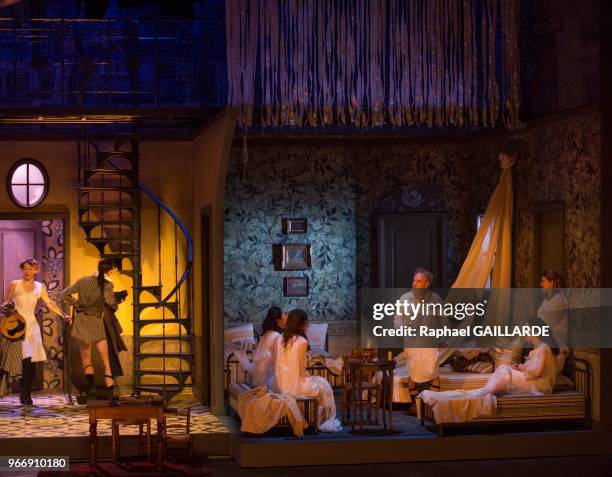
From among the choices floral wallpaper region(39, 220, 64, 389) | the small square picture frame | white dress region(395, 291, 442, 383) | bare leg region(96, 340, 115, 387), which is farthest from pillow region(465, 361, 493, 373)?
floral wallpaper region(39, 220, 64, 389)

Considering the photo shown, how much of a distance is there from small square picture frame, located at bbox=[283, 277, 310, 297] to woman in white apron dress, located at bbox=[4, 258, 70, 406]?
9.42 ft

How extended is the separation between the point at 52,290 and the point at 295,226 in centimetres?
296

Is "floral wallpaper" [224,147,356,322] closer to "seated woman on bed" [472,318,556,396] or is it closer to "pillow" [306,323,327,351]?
"pillow" [306,323,327,351]

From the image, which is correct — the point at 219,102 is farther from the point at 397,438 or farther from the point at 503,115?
the point at 397,438

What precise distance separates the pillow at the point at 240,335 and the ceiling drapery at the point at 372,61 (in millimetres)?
2909

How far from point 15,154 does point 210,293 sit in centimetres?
299

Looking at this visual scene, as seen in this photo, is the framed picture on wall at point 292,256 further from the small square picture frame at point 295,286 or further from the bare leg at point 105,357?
the bare leg at point 105,357

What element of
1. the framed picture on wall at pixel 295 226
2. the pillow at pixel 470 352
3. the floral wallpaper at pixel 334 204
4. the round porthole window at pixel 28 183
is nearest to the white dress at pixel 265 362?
the pillow at pixel 470 352

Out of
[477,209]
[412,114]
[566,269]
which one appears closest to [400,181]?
[477,209]

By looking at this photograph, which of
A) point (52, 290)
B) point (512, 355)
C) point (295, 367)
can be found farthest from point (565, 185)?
point (52, 290)

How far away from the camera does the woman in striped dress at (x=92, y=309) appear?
36.6 ft

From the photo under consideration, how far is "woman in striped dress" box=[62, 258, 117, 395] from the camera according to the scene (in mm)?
11164

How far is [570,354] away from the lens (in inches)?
401

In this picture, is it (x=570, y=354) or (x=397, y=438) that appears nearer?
Result: (x=397, y=438)
